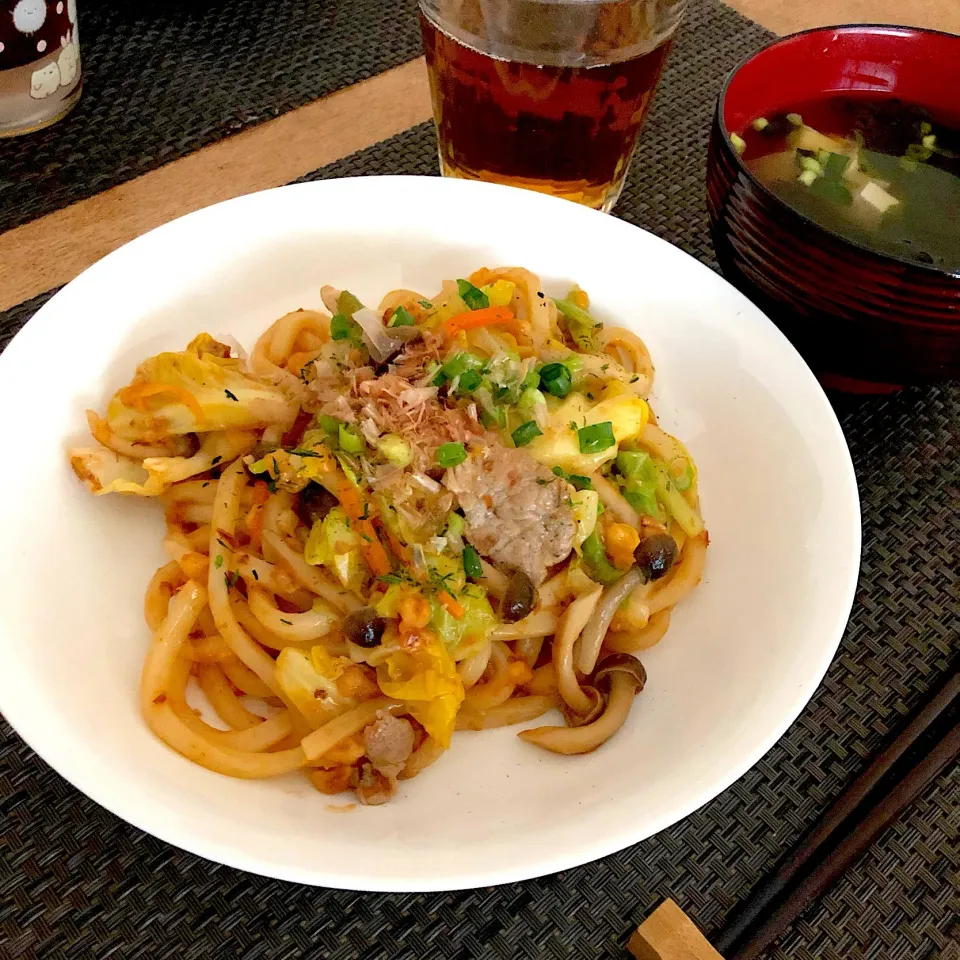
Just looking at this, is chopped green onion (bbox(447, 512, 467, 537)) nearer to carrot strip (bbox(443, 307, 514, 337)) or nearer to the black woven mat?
carrot strip (bbox(443, 307, 514, 337))

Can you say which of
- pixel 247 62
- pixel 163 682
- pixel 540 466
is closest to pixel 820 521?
pixel 540 466

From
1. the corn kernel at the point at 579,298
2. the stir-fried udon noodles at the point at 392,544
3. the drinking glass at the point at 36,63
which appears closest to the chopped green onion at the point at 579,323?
the corn kernel at the point at 579,298

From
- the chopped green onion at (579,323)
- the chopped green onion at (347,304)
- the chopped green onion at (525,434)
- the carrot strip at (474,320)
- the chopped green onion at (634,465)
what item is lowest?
the chopped green onion at (634,465)

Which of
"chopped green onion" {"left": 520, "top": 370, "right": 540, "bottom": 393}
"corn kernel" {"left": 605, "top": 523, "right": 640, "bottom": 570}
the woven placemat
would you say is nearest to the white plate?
"corn kernel" {"left": 605, "top": 523, "right": 640, "bottom": 570}

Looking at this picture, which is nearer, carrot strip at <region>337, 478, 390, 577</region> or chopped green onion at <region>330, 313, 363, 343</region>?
carrot strip at <region>337, 478, 390, 577</region>

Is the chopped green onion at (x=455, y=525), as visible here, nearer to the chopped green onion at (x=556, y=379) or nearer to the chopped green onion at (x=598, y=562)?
the chopped green onion at (x=598, y=562)

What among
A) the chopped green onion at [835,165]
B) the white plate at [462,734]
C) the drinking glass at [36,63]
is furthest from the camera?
the drinking glass at [36,63]

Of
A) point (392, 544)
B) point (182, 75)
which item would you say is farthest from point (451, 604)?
point (182, 75)

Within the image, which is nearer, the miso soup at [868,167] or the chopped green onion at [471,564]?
the chopped green onion at [471,564]
